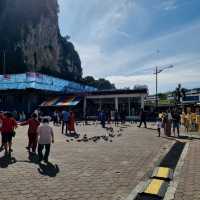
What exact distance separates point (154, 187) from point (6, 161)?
512 centimetres

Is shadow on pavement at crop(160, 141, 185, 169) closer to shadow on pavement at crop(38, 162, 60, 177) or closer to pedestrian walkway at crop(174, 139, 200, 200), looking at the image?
pedestrian walkway at crop(174, 139, 200, 200)

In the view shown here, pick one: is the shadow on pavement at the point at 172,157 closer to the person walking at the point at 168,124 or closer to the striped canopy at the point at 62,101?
the person walking at the point at 168,124

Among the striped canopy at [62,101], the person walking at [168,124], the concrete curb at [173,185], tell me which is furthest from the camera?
the striped canopy at [62,101]

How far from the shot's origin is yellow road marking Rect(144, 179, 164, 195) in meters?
7.41

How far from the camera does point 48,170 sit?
9.52 metres

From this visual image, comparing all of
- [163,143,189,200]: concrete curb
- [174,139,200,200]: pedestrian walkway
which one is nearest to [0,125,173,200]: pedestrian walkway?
[163,143,189,200]: concrete curb

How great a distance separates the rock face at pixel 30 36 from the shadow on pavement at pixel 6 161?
3405 inches

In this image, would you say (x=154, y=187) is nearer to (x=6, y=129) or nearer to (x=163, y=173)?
(x=163, y=173)

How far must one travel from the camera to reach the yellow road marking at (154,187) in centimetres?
741

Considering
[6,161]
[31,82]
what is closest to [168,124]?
[6,161]

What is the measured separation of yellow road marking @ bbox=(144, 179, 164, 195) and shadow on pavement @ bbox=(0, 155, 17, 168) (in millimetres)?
4322

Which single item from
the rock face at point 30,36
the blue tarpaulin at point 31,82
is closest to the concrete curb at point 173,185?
the blue tarpaulin at point 31,82

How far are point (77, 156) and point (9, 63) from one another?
90.6m

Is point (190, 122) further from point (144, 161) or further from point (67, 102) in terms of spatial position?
point (67, 102)
